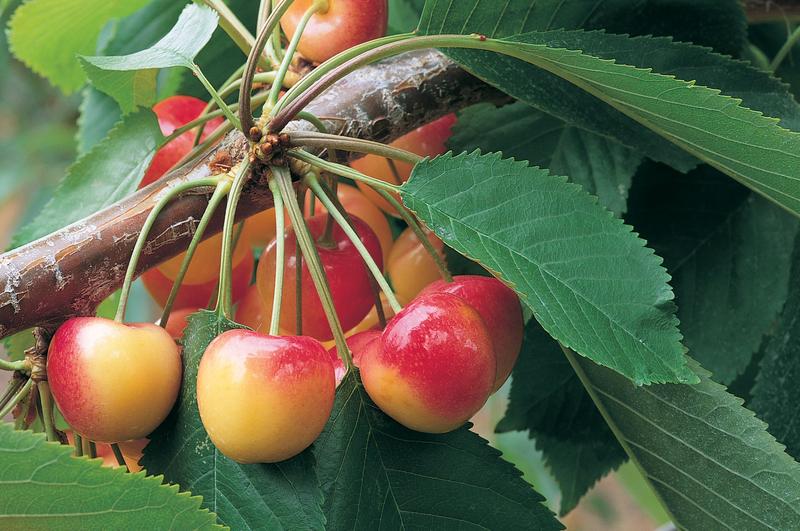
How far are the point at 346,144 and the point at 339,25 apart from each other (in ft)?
0.49

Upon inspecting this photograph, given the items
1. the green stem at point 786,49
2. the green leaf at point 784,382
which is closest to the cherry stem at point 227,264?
the green leaf at point 784,382

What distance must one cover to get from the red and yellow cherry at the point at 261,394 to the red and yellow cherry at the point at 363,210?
28 cm

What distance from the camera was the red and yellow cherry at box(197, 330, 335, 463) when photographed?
0.45 m

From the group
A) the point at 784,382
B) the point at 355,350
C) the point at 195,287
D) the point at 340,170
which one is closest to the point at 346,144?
the point at 340,170

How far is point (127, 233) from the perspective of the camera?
549 millimetres

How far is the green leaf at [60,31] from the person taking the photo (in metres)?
0.79

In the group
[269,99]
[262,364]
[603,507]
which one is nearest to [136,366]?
[262,364]

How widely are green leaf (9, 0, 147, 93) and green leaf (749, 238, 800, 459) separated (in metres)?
0.60

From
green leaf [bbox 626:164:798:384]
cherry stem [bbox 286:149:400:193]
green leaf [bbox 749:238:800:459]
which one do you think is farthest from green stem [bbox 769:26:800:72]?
cherry stem [bbox 286:149:400:193]

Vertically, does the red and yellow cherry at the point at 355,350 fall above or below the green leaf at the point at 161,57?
below

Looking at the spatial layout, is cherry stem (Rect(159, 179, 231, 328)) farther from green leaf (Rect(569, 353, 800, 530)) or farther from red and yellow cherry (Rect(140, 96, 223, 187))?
green leaf (Rect(569, 353, 800, 530))

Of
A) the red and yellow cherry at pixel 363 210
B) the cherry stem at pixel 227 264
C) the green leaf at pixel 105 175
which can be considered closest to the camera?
the cherry stem at pixel 227 264

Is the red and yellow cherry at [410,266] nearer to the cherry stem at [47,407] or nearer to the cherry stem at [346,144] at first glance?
the cherry stem at [346,144]

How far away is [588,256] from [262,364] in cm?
19
